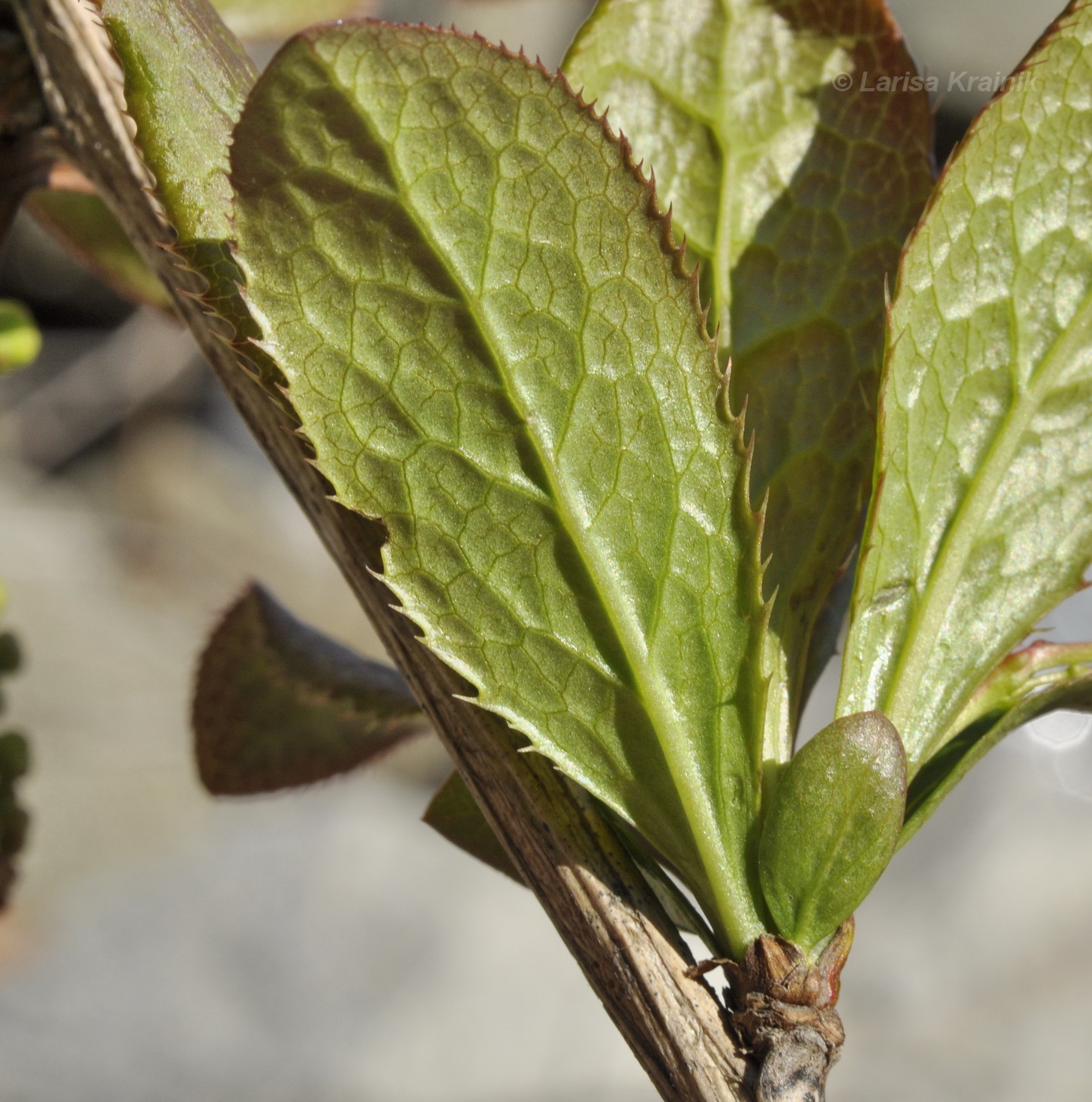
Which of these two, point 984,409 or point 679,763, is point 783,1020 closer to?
point 679,763

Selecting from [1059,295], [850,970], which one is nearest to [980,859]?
[850,970]

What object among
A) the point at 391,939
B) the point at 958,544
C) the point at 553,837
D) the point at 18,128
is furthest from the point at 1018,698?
the point at 391,939

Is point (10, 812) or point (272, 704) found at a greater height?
point (272, 704)

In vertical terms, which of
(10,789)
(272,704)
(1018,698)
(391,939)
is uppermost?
(1018,698)

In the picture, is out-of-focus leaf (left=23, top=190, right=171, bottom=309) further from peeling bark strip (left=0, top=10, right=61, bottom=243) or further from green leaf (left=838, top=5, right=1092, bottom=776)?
green leaf (left=838, top=5, right=1092, bottom=776)

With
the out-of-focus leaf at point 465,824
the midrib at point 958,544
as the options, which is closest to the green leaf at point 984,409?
the midrib at point 958,544

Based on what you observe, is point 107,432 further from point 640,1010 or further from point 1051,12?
point 640,1010
